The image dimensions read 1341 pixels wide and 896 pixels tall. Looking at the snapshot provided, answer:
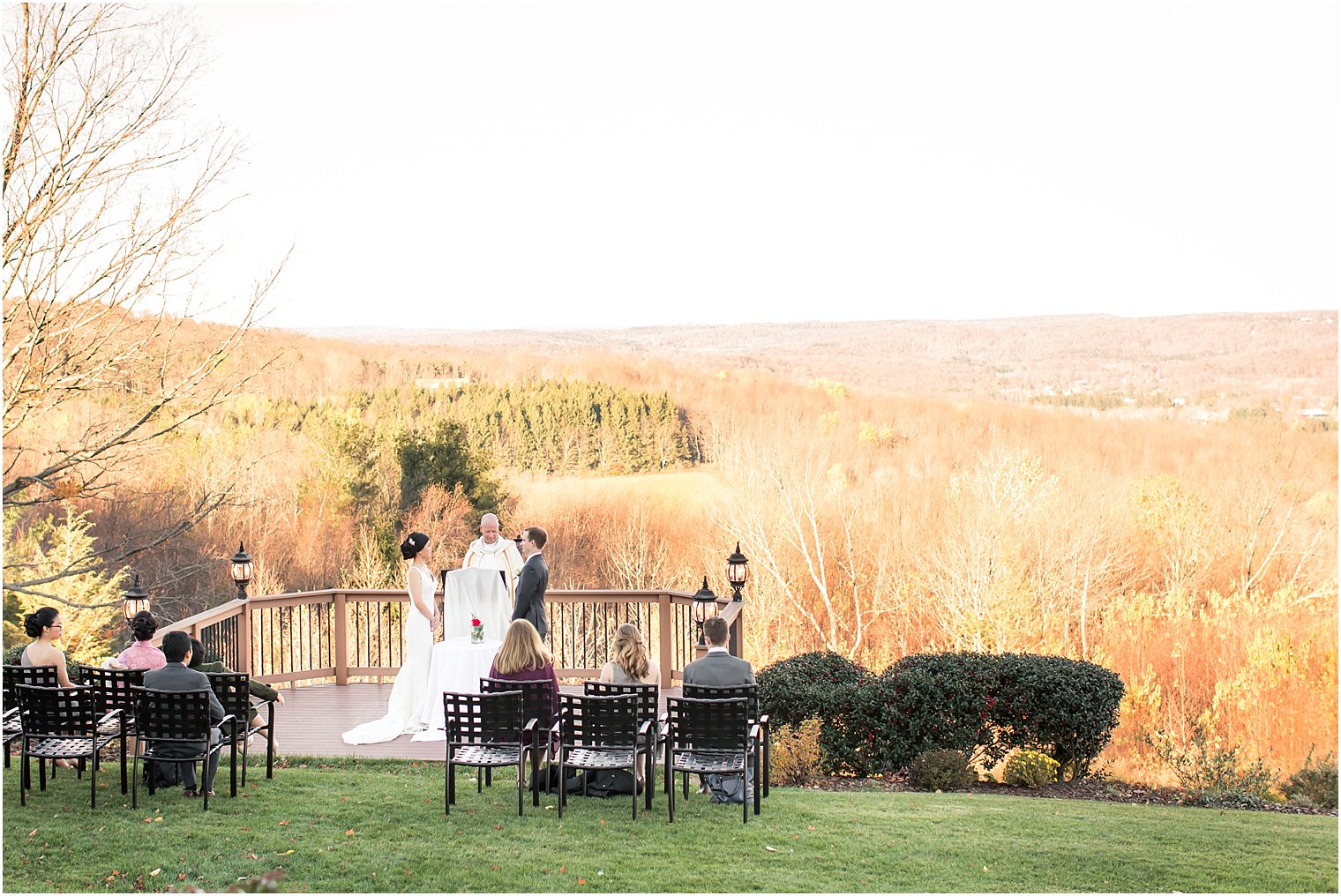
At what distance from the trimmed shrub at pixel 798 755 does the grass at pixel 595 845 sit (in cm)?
120

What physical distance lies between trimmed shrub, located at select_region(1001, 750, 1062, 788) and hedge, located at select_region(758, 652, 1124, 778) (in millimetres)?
303

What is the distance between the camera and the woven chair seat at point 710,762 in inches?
259

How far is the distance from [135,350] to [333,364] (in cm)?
3148

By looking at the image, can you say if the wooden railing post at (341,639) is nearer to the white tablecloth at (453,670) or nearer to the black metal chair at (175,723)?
the white tablecloth at (453,670)

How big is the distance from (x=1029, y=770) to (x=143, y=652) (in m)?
6.73

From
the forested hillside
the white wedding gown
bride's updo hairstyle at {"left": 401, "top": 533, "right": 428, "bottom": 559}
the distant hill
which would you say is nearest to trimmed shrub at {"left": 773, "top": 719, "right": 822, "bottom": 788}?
the white wedding gown

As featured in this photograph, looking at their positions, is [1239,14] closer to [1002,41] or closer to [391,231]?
[1002,41]

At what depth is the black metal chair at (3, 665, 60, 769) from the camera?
6871 mm

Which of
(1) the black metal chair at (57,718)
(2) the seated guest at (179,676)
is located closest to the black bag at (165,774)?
(1) the black metal chair at (57,718)

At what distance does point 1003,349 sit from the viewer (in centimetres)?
4278

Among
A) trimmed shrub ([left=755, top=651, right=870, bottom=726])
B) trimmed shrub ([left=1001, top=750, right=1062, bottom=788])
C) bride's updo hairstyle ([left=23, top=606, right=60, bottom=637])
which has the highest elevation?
bride's updo hairstyle ([left=23, top=606, right=60, bottom=637])

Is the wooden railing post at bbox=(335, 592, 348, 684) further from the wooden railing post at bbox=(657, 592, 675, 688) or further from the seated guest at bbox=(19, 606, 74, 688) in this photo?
the seated guest at bbox=(19, 606, 74, 688)

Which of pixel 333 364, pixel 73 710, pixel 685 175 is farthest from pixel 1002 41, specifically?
pixel 73 710

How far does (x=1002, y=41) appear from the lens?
31500mm
